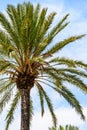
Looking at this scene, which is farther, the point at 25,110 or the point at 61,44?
the point at 25,110

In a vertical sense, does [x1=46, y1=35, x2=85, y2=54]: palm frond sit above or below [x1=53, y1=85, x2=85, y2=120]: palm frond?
above

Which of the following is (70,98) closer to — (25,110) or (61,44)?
(25,110)

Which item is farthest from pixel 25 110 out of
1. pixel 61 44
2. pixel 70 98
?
pixel 61 44

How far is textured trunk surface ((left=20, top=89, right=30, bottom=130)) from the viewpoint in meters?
23.4

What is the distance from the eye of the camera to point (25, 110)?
2378 cm

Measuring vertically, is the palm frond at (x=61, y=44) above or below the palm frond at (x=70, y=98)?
above

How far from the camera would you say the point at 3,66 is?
21.8m

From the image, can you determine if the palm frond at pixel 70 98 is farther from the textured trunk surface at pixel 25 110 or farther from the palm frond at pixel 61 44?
the palm frond at pixel 61 44

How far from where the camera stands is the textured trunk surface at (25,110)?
76.6 ft

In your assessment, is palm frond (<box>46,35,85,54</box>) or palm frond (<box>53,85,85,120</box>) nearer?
palm frond (<box>46,35,85,54</box>)

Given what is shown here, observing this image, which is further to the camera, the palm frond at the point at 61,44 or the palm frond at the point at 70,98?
the palm frond at the point at 70,98

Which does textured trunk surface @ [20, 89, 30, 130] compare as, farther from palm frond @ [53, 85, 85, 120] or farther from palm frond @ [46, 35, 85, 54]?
palm frond @ [46, 35, 85, 54]

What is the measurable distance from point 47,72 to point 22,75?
1482 millimetres

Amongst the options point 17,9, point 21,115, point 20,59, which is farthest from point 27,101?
point 17,9
